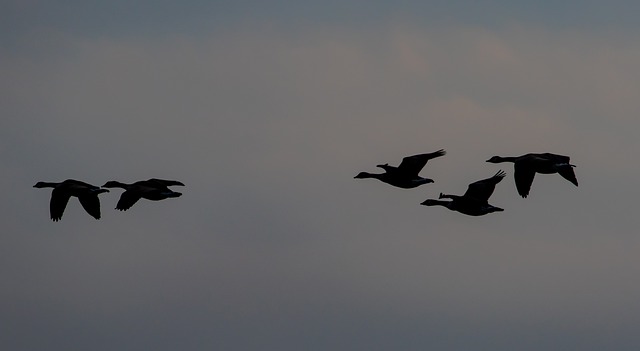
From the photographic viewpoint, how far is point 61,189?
6762 centimetres

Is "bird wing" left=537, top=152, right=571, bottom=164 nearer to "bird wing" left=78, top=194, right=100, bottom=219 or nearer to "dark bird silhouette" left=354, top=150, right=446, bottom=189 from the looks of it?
"dark bird silhouette" left=354, top=150, right=446, bottom=189

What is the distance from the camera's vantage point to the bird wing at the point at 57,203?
222 ft

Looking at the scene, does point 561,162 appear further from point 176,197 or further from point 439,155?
point 176,197

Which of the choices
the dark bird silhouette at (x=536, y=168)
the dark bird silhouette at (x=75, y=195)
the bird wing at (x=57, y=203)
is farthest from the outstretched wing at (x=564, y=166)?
the bird wing at (x=57, y=203)

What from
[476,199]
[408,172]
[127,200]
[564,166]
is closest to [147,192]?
[127,200]

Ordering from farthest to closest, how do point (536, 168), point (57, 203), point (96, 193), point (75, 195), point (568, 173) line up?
point (57, 203), point (75, 195), point (96, 193), point (568, 173), point (536, 168)

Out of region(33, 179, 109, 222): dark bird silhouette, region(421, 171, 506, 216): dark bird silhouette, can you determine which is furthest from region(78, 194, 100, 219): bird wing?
region(421, 171, 506, 216): dark bird silhouette

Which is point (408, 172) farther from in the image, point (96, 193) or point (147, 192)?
point (96, 193)

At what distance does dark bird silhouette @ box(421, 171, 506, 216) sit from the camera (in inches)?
2478

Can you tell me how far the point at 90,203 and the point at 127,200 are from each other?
389 centimetres

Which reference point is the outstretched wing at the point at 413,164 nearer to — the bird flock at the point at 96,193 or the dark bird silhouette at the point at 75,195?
the bird flock at the point at 96,193

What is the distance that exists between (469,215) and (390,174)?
3622mm

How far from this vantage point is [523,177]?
61.3 metres

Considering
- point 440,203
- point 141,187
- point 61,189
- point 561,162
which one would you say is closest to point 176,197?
point 141,187
